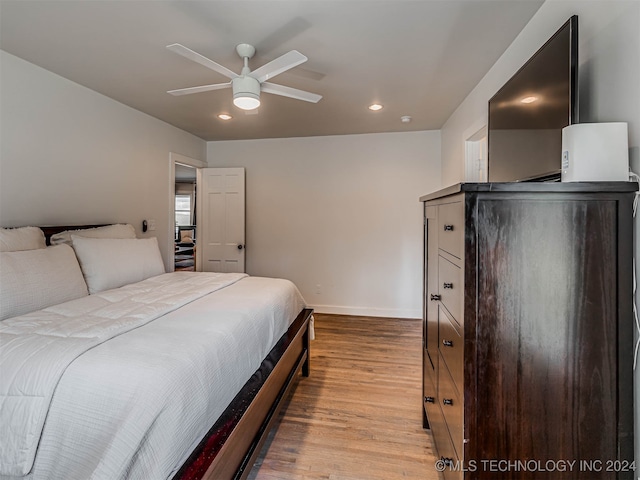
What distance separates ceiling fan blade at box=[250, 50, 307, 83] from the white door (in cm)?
258

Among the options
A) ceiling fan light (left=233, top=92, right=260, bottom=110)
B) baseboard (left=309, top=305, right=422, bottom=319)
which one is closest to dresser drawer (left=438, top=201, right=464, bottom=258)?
ceiling fan light (left=233, top=92, right=260, bottom=110)

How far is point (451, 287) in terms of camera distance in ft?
4.18

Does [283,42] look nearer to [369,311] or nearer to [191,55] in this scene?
[191,55]

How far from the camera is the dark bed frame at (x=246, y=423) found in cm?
112

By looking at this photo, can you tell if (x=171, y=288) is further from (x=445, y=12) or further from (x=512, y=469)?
(x=445, y=12)

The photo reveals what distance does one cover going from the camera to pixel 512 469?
1.03m

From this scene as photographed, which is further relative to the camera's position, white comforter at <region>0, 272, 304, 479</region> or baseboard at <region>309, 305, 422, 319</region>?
baseboard at <region>309, 305, 422, 319</region>

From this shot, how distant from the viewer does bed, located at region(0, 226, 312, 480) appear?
1013 mm

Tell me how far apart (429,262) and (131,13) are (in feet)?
7.33

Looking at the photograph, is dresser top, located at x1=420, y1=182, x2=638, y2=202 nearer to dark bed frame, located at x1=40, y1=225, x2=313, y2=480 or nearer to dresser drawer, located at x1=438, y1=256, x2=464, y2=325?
dresser drawer, located at x1=438, y1=256, x2=464, y2=325

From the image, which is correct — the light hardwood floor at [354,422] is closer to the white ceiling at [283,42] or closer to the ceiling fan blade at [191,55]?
the ceiling fan blade at [191,55]

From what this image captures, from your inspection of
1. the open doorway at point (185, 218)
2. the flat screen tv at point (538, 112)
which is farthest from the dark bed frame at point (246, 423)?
the open doorway at point (185, 218)

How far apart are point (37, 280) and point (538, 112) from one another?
9.12 feet

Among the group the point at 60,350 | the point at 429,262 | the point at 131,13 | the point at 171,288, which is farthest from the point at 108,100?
the point at 429,262
